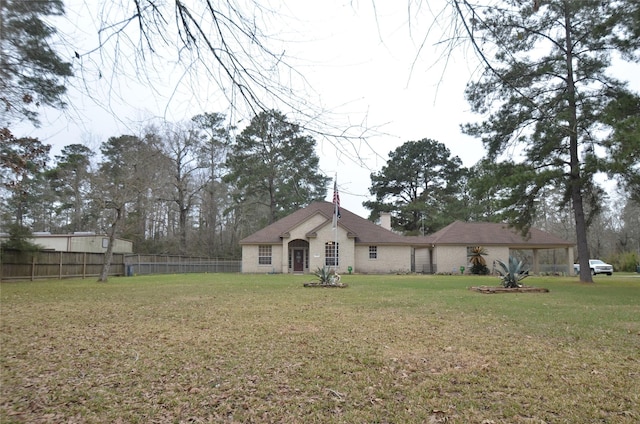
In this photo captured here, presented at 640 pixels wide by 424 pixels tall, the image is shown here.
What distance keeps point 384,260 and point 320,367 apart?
27414mm

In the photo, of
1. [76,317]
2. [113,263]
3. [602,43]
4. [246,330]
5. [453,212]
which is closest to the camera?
[246,330]

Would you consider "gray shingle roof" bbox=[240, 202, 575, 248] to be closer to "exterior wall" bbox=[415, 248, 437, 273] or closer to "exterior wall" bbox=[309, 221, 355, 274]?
"exterior wall" bbox=[309, 221, 355, 274]

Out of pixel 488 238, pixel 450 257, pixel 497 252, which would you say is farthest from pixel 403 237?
pixel 497 252

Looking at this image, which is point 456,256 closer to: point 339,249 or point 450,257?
point 450,257

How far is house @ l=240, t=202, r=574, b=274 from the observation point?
31203 millimetres

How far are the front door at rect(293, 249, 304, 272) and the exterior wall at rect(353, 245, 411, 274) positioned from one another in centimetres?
442

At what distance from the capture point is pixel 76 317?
9031mm

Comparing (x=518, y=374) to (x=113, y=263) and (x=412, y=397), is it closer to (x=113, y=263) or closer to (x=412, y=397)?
(x=412, y=397)

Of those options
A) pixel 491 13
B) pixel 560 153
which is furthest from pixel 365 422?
pixel 560 153

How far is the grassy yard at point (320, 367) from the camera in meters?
3.92

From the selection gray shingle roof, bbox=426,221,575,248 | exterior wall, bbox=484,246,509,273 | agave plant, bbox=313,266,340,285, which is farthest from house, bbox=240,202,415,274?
agave plant, bbox=313,266,340,285

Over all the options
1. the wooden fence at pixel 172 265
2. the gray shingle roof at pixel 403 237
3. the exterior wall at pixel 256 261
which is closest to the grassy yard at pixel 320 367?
the wooden fence at pixel 172 265

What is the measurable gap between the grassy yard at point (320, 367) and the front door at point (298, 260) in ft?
76.2

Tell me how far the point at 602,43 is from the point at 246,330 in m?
17.2
